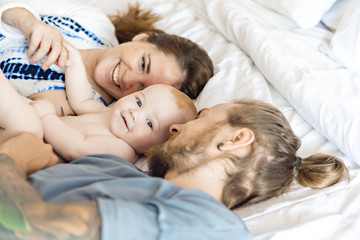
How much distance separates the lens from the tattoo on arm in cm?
58

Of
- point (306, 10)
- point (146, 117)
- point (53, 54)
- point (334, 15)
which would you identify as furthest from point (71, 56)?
point (334, 15)

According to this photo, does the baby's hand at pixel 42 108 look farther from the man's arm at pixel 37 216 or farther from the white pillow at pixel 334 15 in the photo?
the white pillow at pixel 334 15

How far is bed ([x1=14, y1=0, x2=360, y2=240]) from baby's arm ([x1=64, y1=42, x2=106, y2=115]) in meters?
0.29

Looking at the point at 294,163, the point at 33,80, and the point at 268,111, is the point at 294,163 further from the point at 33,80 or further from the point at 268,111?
the point at 33,80

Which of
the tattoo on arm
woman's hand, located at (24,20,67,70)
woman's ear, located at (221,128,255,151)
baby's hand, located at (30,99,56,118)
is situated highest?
woman's hand, located at (24,20,67,70)

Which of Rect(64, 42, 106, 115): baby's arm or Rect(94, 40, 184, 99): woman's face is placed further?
Rect(94, 40, 184, 99): woman's face

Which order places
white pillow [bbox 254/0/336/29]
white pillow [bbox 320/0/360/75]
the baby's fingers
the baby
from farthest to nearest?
white pillow [bbox 254/0/336/29] < white pillow [bbox 320/0/360/75] < the baby's fingers < the baby

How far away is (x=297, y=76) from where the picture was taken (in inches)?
52.0

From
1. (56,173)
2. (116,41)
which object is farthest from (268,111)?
(116,41)

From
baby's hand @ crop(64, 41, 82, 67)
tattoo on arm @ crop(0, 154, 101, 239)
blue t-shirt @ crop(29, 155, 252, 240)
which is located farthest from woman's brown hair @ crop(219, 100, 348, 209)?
baby's hand @ crop(64, 41, 82, 67)

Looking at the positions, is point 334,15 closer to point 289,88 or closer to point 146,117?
point 289,88

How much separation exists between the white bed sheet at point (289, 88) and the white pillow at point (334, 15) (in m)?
0.07

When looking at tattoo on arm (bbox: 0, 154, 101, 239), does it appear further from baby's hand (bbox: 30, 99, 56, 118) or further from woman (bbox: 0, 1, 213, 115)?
woman (bbox: 0, 1, 213, 115)

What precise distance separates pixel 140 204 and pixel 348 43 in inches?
43.8
